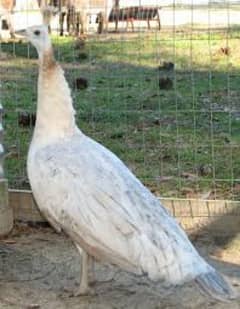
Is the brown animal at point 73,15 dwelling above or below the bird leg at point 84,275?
above

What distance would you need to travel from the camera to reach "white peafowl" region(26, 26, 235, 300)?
3.68 m

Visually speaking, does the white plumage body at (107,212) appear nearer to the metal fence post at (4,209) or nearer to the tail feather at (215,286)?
the tail feather at (215,286)

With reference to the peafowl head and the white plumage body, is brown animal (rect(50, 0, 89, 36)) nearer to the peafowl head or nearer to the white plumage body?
the peafowl head

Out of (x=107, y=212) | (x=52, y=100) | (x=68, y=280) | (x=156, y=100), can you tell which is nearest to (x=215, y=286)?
(x=107, y=212)

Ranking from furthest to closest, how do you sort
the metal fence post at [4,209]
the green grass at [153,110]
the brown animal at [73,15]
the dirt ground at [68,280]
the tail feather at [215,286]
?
the brown animal at [73,15] → the green grass at [153,110] → the metal fence post at [4,209] → the dirt ground at [68,280] → the tail feather at [215,286]

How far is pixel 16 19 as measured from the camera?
9.97 meters

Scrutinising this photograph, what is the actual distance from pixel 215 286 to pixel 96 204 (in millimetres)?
700

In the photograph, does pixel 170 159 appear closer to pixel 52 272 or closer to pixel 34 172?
pixel 52 272

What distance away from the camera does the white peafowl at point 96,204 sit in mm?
3676

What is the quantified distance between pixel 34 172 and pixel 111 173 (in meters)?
0.39

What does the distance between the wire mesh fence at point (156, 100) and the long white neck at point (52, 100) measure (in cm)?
161

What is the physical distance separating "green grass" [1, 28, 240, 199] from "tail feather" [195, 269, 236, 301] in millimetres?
2025

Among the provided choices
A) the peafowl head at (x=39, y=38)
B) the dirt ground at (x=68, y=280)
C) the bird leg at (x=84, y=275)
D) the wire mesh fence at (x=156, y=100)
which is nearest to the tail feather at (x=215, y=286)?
the dirt ground at (x=68, y=280)

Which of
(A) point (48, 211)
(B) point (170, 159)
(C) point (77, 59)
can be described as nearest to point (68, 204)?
(A) point (48, 211)
